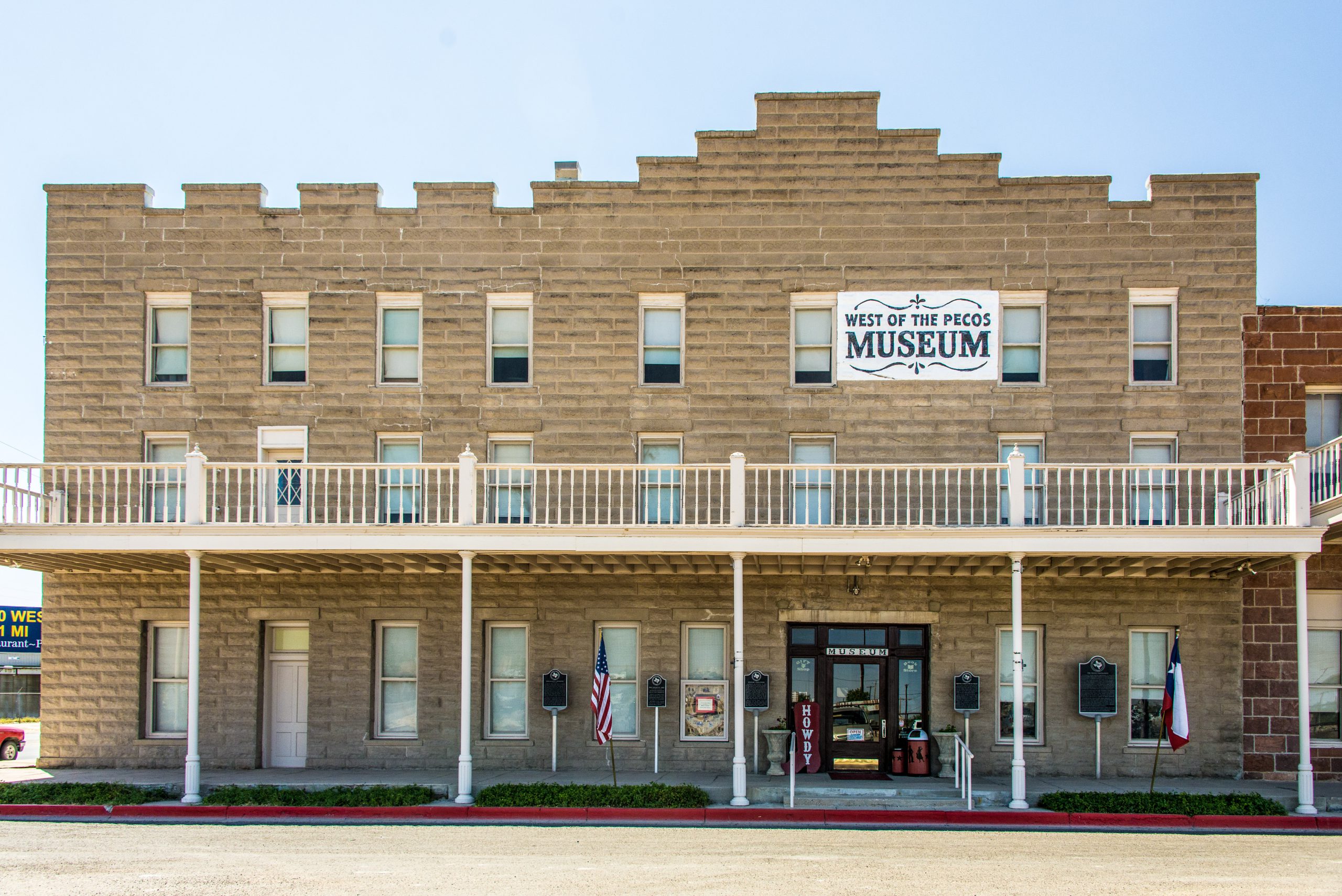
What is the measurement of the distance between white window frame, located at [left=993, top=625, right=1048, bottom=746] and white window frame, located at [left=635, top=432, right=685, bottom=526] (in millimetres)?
5241

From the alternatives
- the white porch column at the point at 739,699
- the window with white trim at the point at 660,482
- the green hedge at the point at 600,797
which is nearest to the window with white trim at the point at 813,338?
the window with white trim at the point at 660,482

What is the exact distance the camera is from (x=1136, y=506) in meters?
16.1

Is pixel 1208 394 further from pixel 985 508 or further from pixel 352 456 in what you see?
pixel 352 456

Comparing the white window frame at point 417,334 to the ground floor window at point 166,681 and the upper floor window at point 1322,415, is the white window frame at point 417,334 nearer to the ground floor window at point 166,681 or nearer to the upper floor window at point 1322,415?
the ground floor window at point 166,681

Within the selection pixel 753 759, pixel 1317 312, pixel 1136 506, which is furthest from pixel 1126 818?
pixel 1317 312

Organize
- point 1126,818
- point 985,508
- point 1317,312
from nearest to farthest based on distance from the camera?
1. point 1126,818
2. point 985,508
3. point 1317,312

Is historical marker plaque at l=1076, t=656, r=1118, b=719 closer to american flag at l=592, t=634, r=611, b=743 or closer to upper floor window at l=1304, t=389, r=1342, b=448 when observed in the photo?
upper floor window at l=1304, t=389, r=1342, b=448

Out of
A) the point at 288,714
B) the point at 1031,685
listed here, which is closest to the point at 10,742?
the point at 288,714

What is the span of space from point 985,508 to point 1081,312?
12.2ft

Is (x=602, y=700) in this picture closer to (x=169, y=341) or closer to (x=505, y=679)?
(x=505, y=679)

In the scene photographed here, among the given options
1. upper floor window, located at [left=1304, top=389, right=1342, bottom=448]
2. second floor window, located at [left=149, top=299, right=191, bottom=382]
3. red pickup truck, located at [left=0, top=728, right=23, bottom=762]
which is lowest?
red pickup truck, located at [left=0, top=728, right=23, bottom=762]

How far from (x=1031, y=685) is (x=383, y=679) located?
1001 cm

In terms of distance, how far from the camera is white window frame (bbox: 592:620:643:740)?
715 inches

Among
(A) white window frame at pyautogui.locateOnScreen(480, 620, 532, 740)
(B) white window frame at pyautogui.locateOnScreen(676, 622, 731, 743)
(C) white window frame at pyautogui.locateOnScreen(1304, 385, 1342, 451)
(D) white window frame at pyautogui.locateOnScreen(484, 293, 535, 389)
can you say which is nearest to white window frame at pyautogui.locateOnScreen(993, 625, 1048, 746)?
(B) white window frame at pyautogui.locateOnScreen(676, 622, 731, 743)
